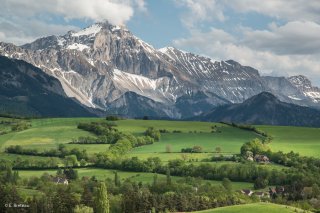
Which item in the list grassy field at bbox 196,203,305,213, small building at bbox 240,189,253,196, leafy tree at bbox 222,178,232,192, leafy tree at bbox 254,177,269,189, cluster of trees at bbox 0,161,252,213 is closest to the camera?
grassy field at bbox 196,203,305,213

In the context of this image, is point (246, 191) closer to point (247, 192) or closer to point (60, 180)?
point (247, 192)

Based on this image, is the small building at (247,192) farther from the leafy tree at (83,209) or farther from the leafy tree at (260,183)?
the leafy tree at (83,209)

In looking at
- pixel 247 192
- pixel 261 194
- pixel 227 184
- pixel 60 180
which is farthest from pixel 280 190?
pixel 60 180

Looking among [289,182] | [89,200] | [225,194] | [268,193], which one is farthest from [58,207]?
[289,182]

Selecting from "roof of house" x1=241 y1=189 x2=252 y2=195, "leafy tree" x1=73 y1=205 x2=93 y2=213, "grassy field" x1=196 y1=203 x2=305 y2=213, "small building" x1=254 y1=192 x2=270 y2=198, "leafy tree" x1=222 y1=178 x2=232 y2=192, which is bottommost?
"leafy tree" x1=73 y1=205 x2=93 y2=213

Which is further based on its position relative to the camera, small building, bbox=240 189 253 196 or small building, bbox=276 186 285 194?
small building, bbox=276 186 285 194

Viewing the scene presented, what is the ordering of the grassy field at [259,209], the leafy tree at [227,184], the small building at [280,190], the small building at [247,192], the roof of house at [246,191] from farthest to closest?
the small building at [280,190] → the roof of house at [246,191] → the small building at [247,192] → the leafy tree at [227,184] → the grassy field at [259,209]

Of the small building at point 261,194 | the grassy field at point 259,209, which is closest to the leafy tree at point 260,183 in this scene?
the small building at point 261,194

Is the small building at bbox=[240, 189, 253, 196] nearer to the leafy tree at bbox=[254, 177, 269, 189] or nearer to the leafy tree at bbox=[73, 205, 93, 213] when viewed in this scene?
the leafy tree at bbox=[254, 177, 269, 189]

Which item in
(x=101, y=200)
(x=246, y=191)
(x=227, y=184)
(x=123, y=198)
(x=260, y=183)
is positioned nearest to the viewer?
(x=101, y=200)

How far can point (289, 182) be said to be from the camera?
196 m

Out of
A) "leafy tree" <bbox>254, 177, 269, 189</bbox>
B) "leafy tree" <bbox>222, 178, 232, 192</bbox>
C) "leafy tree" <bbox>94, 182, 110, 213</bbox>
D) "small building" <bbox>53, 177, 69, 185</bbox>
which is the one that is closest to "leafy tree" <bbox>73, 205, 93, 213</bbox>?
"leafy tree" <bbox>94, 182, 110, 213</bbox>

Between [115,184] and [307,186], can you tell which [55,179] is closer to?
[115,184]

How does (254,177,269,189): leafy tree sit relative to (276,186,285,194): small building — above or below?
above
